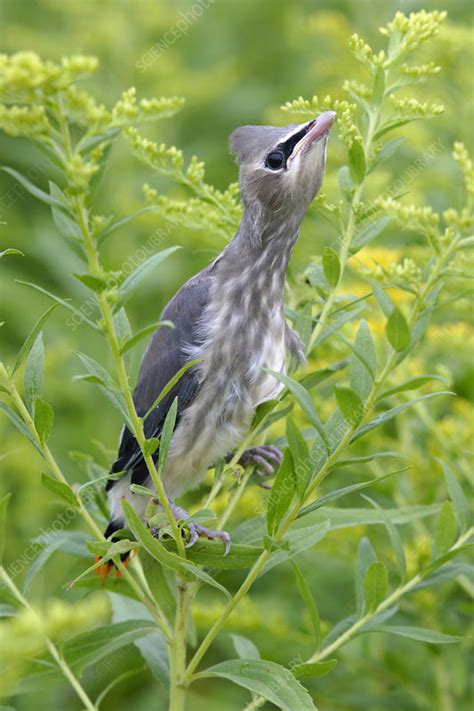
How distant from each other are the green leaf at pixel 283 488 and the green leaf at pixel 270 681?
0.30 metres

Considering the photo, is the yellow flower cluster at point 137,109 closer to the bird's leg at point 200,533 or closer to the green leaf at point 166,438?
the green leaf at point 166,438

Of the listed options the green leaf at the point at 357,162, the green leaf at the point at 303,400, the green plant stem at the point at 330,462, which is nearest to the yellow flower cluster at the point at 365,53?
the green leaf at the point at 357,162

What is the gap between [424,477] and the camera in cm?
305

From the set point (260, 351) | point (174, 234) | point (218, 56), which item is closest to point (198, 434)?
point (260, 351)

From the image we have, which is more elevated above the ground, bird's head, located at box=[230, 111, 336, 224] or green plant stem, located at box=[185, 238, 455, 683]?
bird's head, located at box=[230, 111, 336, 224]

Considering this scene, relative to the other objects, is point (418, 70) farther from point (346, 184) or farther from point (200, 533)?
point (200, 533)

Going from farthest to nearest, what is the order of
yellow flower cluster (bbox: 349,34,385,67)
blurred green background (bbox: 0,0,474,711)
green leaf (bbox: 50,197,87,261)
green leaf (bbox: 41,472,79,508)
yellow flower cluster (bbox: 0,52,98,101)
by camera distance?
1. blurred green background (bbox: 0,0,474,711)
2. yellow flower cluster (bbox: 349,34,385,67)
3. green leaf (bbox: 41,472,79,508)
4. green leaf (bbox: 50,197,87,261)
5. yellow flower cluster (bbox: 0,52,98,101)

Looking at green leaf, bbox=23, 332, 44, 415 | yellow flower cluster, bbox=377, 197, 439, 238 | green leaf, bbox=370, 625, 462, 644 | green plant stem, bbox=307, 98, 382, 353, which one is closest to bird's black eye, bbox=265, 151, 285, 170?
green plant stem, bbox=307, 98, 382, 353

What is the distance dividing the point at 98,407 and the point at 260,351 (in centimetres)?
189

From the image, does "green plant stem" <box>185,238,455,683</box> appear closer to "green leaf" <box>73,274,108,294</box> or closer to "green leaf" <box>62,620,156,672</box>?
"green leaf" <box>62,620,156,672</box>

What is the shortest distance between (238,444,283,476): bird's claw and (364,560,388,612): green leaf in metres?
0.44

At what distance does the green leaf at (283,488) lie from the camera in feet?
6.05

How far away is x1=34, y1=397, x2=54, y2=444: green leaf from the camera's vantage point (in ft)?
5.96

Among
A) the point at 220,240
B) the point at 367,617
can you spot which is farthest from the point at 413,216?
the point at 220,240
